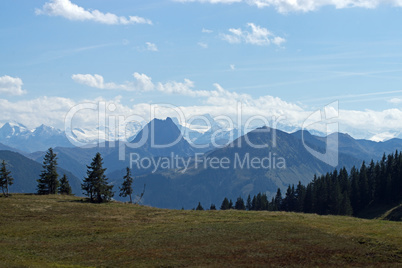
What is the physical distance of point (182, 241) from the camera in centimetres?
5188

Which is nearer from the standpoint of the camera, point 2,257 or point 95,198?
point 2,257

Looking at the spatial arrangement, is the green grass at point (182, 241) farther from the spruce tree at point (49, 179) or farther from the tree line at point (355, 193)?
the tree line at point (355, 193)

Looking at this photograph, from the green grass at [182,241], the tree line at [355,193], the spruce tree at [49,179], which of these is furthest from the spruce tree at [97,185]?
the tree line at [355,193]

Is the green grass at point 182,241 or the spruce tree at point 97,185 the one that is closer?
the green grass at point 182,241

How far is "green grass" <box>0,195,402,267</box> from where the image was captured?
40.9m

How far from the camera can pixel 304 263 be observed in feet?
128

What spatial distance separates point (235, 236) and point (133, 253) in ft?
53.2

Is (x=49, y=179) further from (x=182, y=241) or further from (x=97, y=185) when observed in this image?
(x=182, y=241)

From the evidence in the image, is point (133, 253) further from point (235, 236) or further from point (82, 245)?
point (235, 236)

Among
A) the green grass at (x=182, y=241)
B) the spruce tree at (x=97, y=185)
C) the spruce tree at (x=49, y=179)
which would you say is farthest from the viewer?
the spruce tree at (x=49, y=179)

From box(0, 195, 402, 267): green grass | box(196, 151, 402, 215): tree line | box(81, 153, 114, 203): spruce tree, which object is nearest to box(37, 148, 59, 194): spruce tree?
box(81, 153, 114, 203): spruce tree

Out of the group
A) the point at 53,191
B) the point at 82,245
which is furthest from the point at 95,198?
the point at 82,245

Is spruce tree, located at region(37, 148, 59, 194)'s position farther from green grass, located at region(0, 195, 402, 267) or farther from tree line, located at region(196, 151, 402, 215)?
tree line, located at region(196, 151, 402, 215)

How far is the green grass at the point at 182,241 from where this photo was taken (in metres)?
40.9
